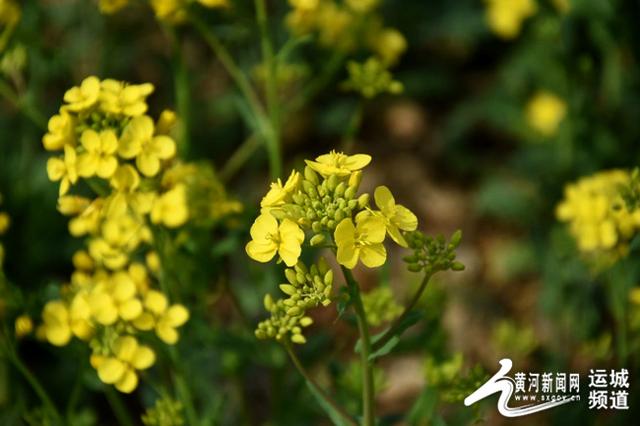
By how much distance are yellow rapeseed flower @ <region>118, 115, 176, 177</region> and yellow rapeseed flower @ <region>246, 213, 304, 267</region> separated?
1.46 ft

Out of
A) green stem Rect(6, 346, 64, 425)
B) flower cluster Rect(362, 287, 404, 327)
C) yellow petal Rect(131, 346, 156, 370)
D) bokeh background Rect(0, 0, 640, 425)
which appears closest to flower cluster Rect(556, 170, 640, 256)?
bokeh background Rect(0, 0, 640, 425)

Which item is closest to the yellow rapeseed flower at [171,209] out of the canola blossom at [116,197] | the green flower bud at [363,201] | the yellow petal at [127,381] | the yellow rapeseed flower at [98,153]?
the canola blossom at [116,197]

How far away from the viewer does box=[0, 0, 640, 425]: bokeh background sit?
2.77 metres

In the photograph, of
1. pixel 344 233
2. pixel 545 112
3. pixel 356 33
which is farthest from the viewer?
pixel 545 112

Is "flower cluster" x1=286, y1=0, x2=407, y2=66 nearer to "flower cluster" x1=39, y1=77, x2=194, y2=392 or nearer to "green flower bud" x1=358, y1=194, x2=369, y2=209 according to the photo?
"flower cluster" x1=39, y1=77, x2=194, y2=392

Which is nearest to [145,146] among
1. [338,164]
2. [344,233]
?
[338,164]

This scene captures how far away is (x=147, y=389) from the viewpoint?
3.01 metres

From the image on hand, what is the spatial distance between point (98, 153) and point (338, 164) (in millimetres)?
616

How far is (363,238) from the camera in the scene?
1805 millimetres

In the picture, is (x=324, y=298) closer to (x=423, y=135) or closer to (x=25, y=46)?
(x=25, y=46)

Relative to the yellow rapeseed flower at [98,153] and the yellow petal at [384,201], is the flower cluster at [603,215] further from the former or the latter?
the yellow rapeseed flower at [98,153]

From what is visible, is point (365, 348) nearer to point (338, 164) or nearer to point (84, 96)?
point (338, 164)

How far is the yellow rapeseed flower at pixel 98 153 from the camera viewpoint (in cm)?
212

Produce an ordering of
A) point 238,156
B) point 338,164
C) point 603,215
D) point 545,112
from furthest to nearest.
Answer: point 545,112 → point 238,156 → point 603,215 → point 338,164
